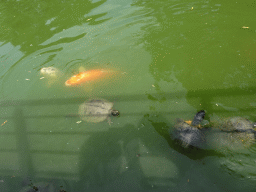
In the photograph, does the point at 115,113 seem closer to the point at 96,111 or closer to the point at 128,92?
the point at 96,111

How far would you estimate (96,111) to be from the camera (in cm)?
385

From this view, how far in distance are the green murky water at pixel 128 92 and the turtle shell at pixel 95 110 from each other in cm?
17

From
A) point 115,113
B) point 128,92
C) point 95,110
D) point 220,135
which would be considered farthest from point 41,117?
point 220,135

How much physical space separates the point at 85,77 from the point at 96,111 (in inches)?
59.5

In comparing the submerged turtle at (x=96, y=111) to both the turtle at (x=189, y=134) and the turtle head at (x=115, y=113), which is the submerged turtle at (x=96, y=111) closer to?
the turtle head at (x=115, y=113)

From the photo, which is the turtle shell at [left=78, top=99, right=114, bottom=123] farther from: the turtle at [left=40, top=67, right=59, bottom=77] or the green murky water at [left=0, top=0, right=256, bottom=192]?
the turtle at [left=40, top=67, right=59, bottom=77]

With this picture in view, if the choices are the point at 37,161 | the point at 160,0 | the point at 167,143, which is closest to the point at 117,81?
the point at 167,143

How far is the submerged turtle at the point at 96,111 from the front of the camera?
3.83 m

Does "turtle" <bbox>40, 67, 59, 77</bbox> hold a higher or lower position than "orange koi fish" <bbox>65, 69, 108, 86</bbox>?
higher

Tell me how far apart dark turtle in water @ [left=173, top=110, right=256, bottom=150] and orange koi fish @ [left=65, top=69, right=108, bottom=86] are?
2715 mm

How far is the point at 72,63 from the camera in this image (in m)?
5.48

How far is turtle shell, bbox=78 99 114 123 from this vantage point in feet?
12.6

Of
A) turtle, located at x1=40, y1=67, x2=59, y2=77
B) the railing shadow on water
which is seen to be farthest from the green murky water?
turtle, located at x1=40, y1=67, x2=59, y2=77

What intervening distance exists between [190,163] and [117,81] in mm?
2733
